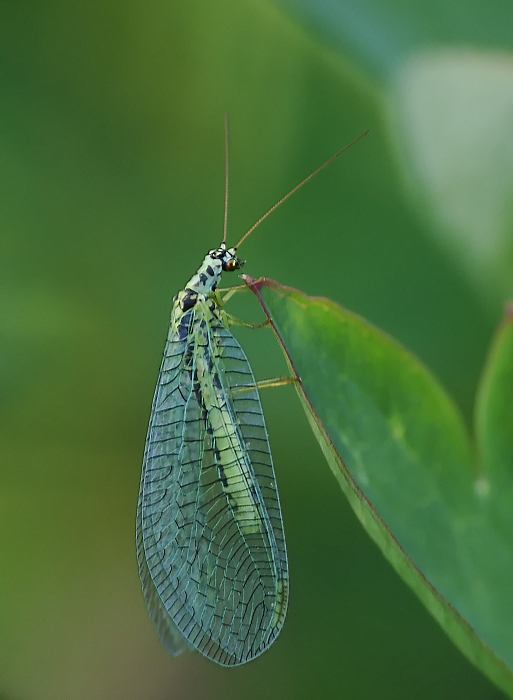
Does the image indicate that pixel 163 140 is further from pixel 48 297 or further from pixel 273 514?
pixel 273 514

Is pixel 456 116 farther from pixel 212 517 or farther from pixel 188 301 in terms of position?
pixel 212 517

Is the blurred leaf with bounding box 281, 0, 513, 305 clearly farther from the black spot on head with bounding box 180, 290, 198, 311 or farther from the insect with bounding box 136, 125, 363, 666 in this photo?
the black spot on head with bounding box 180, 290, 198, 311

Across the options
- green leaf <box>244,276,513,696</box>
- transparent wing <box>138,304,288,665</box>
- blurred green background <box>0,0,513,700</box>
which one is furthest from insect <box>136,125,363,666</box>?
green leaf <box>244,276,513,696</box>

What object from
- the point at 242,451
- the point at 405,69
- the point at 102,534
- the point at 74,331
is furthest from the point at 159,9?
the point at 102,534

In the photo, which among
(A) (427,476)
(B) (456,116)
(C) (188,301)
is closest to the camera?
(A) (427,476)

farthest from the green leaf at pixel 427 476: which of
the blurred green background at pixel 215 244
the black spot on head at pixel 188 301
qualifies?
the black spot on head at pixel 188 301

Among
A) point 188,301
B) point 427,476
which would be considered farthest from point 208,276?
point 427,476
